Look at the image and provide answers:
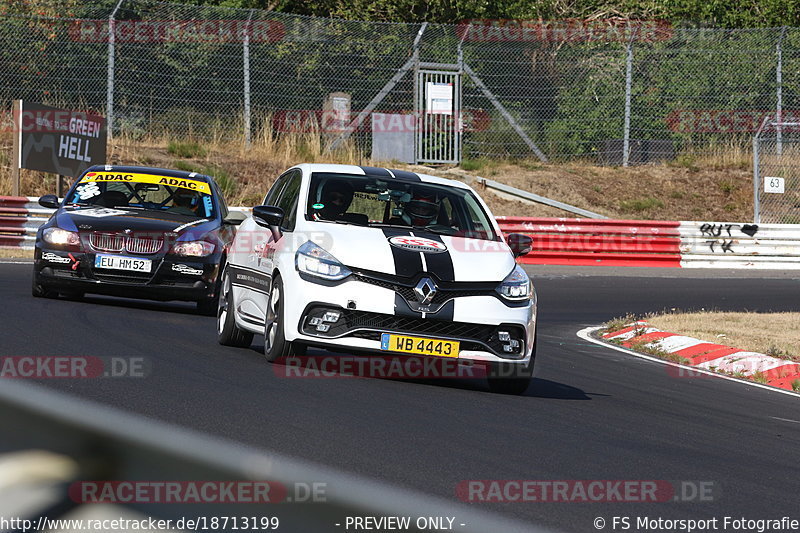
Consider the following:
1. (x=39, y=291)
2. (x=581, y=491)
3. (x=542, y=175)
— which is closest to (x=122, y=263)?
(x=39, y=291)

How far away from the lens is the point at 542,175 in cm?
2939

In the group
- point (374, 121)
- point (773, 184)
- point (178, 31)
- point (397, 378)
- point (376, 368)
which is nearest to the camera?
point (397, 378)

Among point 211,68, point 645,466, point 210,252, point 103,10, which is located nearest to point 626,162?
point 211,68

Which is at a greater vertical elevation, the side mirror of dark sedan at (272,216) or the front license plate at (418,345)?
the side mirror of dark sedan at (272,216)

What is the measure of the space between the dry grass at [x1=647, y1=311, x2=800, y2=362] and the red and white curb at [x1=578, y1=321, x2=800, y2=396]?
0.21m

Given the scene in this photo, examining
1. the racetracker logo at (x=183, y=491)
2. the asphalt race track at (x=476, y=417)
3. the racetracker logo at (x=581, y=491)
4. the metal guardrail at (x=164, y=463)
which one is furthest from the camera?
the asphalt race track at (x=476, y=417)

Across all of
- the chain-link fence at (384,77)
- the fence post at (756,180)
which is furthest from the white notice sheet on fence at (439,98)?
the fence post at (756,180)

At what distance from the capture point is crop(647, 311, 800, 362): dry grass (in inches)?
505

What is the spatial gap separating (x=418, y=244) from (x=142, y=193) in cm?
601

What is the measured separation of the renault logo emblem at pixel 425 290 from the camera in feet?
27.8

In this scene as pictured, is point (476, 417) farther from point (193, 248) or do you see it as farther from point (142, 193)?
point (142, 193)

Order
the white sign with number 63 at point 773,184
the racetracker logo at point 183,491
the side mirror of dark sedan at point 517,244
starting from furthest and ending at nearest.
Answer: the white sign with number 63 at point 773,184 → the side mirror of dark sedan at point 517,244 → the racetracker logo at point 183,491

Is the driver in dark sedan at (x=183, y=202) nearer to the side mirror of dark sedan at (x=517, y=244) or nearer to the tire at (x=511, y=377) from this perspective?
the side mirror of dark sedan at (x=517, y=244)

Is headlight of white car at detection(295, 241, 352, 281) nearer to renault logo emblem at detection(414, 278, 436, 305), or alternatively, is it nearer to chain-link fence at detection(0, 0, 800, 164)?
renault logo emblem at detection(414, 278, 436, 305)
